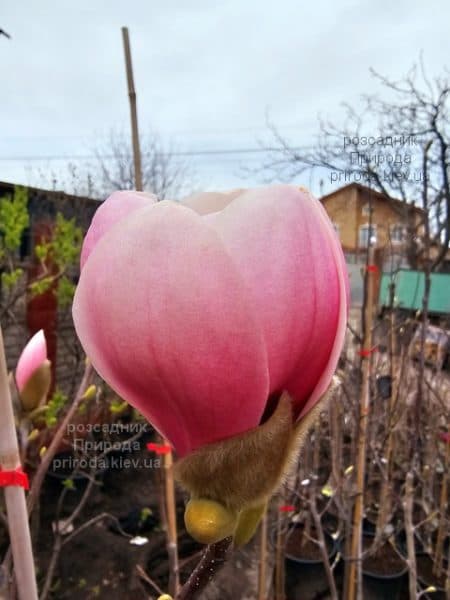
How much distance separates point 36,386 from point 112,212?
246 mm

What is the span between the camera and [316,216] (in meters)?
0.21

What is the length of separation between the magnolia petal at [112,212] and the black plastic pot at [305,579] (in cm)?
176

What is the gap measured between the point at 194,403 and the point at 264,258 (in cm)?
6

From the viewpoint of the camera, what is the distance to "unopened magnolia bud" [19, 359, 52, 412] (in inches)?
16.3

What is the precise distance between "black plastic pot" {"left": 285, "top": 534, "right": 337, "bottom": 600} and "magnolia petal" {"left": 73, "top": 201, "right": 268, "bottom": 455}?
1.75 meters

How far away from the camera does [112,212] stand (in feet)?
0.73

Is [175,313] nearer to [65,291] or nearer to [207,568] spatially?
[207,568]

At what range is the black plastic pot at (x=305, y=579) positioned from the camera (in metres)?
1.72

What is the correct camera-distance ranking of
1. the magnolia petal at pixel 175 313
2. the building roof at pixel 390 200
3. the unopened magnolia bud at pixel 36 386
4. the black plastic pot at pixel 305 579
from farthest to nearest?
the black plastic pot at pixel 305 579 < the building roof at pixel 390 200 < the unopened magnolia bud at pixel 36 386 < the magnolia petal at pixel 175 313

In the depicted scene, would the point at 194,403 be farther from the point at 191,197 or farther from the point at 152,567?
the point at 152,567

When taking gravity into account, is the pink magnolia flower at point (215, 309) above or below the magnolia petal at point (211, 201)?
below

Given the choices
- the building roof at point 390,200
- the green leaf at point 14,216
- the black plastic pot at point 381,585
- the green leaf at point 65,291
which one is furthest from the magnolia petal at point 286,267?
the green leaf at point 65,291

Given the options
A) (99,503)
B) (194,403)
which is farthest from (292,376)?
(99,503)

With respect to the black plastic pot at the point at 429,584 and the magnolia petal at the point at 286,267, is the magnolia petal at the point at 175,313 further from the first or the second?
the black plastic pot at the point at 429,584
